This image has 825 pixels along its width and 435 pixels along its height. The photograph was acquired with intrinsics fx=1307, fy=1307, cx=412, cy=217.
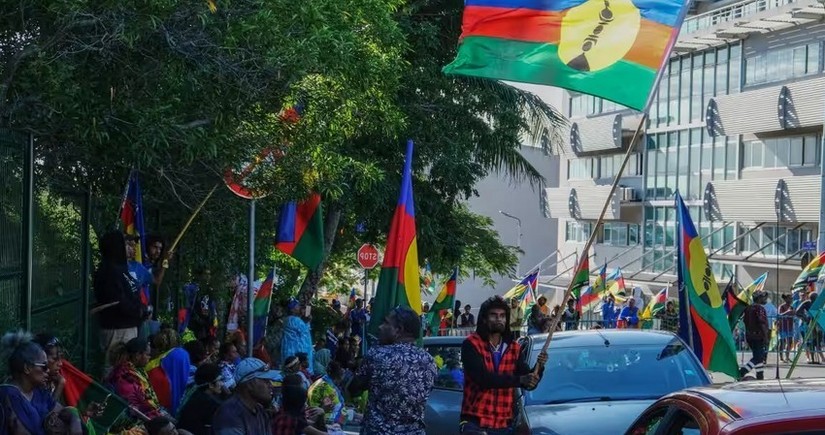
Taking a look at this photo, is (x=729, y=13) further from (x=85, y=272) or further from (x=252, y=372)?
(x=252, y=372)

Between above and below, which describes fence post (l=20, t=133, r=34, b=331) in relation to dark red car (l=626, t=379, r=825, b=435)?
above

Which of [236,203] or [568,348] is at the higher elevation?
[236,203]

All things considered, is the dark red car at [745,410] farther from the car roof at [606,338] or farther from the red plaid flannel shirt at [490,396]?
the car roof at [606,338]

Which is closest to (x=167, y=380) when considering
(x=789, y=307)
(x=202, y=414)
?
(x=202, y=414)

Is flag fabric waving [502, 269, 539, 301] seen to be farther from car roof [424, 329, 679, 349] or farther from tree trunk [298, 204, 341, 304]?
car roof [424, 329, 679, 349]

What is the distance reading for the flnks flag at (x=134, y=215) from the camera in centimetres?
1417

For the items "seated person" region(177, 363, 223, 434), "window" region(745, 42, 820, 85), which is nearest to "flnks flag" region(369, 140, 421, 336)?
"seated person" region(177, 363, 223, 434)

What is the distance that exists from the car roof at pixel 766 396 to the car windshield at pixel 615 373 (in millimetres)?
4671

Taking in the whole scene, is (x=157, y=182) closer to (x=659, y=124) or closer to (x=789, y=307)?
(x=789, y=307)

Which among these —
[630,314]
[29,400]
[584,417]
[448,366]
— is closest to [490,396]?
[584,417]

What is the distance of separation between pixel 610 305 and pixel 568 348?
2506 centimetres

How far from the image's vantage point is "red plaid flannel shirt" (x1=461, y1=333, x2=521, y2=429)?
9.52 m

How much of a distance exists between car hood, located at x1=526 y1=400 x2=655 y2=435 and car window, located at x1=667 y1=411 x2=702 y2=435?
12.4 feet

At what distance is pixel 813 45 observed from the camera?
137ft
